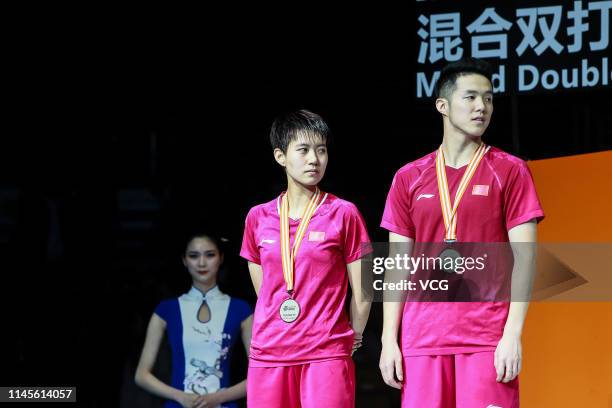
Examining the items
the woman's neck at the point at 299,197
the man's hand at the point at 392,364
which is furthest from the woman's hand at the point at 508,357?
the woman's neck at the point at 299,197

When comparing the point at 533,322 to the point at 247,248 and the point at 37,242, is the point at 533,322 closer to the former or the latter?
the point at 247,248

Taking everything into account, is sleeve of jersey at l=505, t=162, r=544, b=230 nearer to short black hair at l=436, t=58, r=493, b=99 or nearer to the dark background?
short black hair at l=436, t=58, r=493, b=99

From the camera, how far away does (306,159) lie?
161 inches

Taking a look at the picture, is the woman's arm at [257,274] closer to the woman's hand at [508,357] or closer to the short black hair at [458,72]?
the short black hair at [458,72]

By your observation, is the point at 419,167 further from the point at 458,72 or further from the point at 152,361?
the point at 152,361

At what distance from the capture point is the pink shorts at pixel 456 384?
3549 millimetres

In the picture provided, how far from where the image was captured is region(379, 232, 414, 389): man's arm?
12.2ft

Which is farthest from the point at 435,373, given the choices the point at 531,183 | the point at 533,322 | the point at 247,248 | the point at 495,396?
the point at 533,322

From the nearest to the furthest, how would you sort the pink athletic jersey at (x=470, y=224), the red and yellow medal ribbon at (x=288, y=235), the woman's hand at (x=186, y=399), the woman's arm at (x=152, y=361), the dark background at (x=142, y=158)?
1. the pink athletic jersey at (x=470, y=224)
2. the red and yellow medal ribbon at (x=288, y=235)
3. the woman's hand at (x=186, y=399)
4. the woman's arm at (x=152, y=361)
5. the dark background at (x=142, y=158)

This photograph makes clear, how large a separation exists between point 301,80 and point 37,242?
1.81 m

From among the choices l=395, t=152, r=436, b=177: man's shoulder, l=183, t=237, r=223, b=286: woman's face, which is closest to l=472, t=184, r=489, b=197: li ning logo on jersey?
l=395, t=152, r=436, b=177: man's shoulder

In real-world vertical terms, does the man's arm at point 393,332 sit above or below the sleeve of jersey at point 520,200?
below

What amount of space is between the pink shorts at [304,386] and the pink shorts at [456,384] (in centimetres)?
29

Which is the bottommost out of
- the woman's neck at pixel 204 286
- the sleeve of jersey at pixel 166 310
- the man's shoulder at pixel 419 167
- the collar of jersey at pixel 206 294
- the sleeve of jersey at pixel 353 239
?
the sleeve of jersey at pixel 166 310
